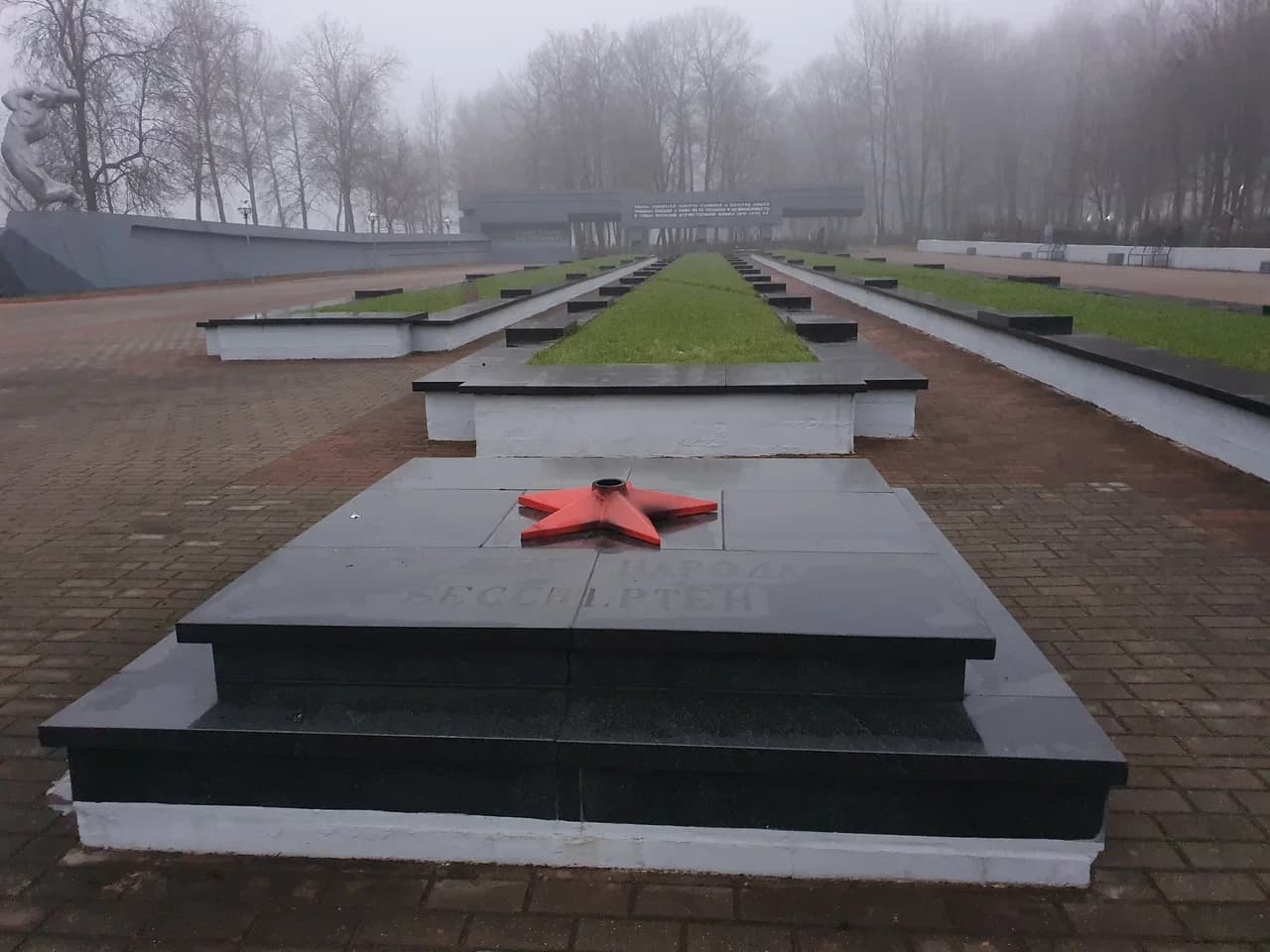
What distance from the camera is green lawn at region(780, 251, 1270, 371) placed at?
9070 mm

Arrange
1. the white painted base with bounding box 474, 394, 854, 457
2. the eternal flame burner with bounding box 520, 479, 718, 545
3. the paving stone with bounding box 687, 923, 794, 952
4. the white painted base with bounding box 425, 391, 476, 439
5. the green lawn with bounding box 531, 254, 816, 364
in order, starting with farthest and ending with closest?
the green lawn with bounding box 531, 254, 816, 364 → the white painted base with bounding box 425, 391, 476, 439 → the white painted base with bounding box 474, 394, 854, 457 → the eternal flame burner with bounding box 520, 479, 718, 545 → the paving stone with bounding box 687, 923, 794, 952

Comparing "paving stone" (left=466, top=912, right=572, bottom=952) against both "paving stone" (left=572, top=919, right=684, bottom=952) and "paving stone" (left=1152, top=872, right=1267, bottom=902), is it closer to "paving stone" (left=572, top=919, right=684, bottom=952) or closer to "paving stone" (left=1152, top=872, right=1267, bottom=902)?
"paving stone" (left=572, top=919, right=684, bottom=952)

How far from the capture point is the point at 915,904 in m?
2.50

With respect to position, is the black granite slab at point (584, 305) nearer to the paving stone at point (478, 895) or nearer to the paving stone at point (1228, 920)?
the paving stone at point (478, 895)

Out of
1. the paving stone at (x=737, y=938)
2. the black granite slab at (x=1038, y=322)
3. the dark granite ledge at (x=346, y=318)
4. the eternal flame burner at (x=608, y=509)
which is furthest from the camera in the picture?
the dark granite ledge at (x=346, y=318)

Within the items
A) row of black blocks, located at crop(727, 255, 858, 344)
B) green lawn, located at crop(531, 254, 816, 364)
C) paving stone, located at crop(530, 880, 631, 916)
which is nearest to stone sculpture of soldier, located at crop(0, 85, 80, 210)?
green lawn, located at crop(531, 254, 816, 364)

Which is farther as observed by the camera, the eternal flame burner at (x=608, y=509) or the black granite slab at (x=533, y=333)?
the black granite slab at (x=533, y=333)

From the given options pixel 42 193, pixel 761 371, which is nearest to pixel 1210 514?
pixel 761 371

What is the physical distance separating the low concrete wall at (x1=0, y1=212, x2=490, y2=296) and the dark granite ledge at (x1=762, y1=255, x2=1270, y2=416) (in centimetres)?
2934

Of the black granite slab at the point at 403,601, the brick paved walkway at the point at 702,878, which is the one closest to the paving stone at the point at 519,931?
the brick paved walkway at the point at 702,878

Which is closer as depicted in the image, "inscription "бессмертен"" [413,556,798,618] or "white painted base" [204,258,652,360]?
"inscription "бессмертен"" [413,556,798,618]

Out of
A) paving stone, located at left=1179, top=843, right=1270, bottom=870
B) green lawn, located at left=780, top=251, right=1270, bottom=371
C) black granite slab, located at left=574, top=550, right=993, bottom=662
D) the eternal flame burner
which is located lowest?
paving stone, located at left=1179, top=843, right=1270, bottom=870

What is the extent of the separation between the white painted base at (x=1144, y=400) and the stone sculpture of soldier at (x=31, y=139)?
29.9m

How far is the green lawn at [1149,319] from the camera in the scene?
9.07 metres
